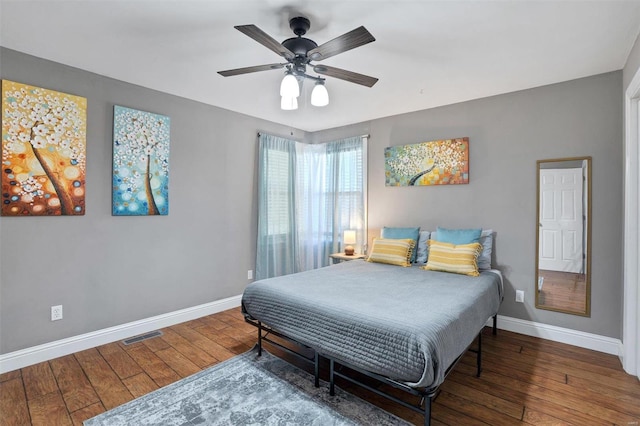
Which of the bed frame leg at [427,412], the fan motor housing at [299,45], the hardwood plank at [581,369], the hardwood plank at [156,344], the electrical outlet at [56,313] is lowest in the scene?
the hardwood plank at [156,344]

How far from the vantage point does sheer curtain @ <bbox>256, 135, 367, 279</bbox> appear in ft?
14.3

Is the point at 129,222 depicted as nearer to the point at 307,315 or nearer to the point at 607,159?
the point at 307,315

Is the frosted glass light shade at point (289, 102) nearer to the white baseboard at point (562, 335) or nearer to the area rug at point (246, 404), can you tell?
the area rug at point (246, 404)

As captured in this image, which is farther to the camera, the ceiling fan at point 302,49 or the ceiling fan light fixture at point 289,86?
the ceiling fan light fixture at point 289,86

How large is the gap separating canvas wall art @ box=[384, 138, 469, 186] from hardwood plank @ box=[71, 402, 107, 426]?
3603 millimetres

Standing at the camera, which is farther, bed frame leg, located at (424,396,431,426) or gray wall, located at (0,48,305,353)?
gray wall, located at (0,48,305,353)

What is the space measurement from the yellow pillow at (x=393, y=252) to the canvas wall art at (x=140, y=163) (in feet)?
7.86

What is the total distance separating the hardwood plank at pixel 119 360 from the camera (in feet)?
8.02

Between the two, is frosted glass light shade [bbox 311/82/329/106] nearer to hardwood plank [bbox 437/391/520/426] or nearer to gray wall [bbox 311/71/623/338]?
gray wall [bbox 311/71/623/338]

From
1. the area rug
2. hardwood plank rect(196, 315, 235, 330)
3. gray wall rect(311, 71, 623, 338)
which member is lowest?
the area rug

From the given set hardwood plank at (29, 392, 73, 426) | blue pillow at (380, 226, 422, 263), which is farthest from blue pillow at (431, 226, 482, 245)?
hardwood plank at (29, 392, 73, 426)

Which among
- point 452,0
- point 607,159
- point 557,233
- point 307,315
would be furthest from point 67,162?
point 607,159

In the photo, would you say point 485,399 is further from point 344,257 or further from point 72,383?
point 72,383

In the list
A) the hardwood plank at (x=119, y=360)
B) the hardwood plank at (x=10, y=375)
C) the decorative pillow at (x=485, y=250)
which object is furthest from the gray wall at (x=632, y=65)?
the hardwood plank at (x=10, y=375)
